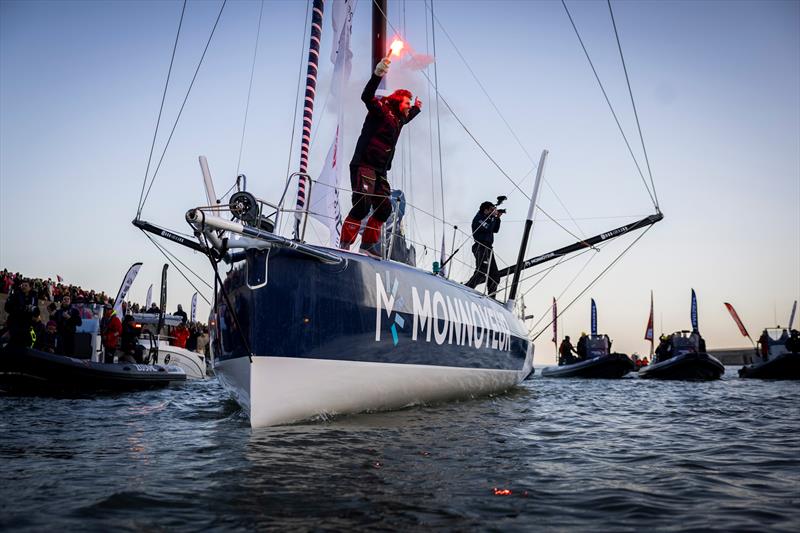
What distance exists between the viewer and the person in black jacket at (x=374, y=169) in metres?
7.07

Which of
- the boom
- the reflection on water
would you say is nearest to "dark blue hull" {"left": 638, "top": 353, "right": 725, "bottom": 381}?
the boom

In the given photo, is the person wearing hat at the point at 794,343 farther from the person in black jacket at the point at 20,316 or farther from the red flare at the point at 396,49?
the person in black jacket at the point at 20,316

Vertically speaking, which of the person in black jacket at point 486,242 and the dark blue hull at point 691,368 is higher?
the person in black jacket at point 486,242

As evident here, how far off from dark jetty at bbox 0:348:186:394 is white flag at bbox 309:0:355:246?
4.96 metres

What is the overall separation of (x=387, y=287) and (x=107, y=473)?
137 inches

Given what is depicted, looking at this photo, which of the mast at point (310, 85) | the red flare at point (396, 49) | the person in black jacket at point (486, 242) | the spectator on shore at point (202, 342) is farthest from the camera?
the spectator on shore at point (202, 342)

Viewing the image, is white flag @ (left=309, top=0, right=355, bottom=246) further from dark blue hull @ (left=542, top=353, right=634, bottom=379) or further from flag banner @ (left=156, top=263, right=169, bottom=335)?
dark blue hull @ (left=542, top=353, right=634, bottom=379)

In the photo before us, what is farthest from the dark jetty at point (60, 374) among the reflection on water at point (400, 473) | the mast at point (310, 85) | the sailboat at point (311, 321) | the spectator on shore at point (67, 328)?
the mast at point (310, 85)

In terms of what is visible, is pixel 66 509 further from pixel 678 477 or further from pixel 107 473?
pixel 678 477

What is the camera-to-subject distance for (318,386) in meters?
5.60

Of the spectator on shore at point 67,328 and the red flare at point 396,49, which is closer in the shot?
the red flare at point 396,49

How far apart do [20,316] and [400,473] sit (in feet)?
31.6

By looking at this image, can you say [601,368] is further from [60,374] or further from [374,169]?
[60,374]

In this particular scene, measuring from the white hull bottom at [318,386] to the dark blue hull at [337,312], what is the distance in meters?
0.09
